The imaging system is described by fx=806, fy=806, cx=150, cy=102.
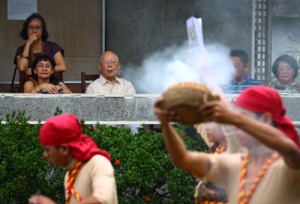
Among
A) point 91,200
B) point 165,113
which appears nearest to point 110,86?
point 91,200

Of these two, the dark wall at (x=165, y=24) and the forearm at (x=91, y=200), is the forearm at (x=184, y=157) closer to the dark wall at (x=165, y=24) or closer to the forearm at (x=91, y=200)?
the forearm at (x=91, y=200)

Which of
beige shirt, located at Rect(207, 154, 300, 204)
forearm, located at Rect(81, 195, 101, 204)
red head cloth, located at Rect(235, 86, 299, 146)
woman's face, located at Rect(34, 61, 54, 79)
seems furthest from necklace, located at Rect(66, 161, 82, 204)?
woman's face, located at Rect(34, 61, 54, 79)

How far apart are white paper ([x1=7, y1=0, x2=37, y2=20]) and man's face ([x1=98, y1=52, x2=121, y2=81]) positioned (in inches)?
79.5

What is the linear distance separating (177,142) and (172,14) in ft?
25.6

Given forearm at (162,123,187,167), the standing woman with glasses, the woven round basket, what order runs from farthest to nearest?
the standing woman with glasses, forearm at (162,123,187,167), the woven round basket

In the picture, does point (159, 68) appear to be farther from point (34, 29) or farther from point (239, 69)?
point (34, 29)

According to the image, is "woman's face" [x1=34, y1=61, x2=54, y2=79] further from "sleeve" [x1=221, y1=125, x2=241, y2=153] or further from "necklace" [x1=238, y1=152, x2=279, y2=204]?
"necklace" [x1=238, y1=152, x2=279, y2=204]

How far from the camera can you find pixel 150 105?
8.91 meters

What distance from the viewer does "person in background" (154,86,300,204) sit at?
4.38m

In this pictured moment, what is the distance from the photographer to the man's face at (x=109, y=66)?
998 cm

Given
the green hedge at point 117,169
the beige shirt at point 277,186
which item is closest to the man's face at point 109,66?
the green hedge at point 117,169

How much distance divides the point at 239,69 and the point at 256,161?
5456mm

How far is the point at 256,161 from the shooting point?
4.53m

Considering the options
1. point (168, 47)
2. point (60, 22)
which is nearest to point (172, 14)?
point (168, 47)
